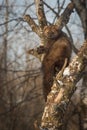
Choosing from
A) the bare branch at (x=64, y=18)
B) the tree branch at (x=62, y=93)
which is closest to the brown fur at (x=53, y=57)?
the bare branch at (x=64, y=18)

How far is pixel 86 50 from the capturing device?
4.72 m

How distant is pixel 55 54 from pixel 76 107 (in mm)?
1619

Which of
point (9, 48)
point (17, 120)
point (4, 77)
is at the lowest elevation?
point (17, 120)

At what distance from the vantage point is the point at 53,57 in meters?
5.26

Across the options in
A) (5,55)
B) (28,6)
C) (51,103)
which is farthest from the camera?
(5,55)

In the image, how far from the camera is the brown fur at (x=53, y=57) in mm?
5242

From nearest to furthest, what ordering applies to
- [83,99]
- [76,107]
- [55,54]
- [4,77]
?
[55,54] → [83,99] → [76,107] → [4,77]

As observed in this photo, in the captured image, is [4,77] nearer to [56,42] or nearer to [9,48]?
[9,48]

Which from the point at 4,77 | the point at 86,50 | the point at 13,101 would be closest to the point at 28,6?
the point at 86,50

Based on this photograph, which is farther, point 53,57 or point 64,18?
point 64,18

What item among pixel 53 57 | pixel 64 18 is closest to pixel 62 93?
pixel 53 57

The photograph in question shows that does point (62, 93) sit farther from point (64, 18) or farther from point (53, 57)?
point (64, 18)

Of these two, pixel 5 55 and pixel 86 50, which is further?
pixel 5 55

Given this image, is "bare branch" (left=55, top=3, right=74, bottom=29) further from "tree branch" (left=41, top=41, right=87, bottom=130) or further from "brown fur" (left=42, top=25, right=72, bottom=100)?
"tree branch" (left=41, top=41, right=87, bottom=130)
